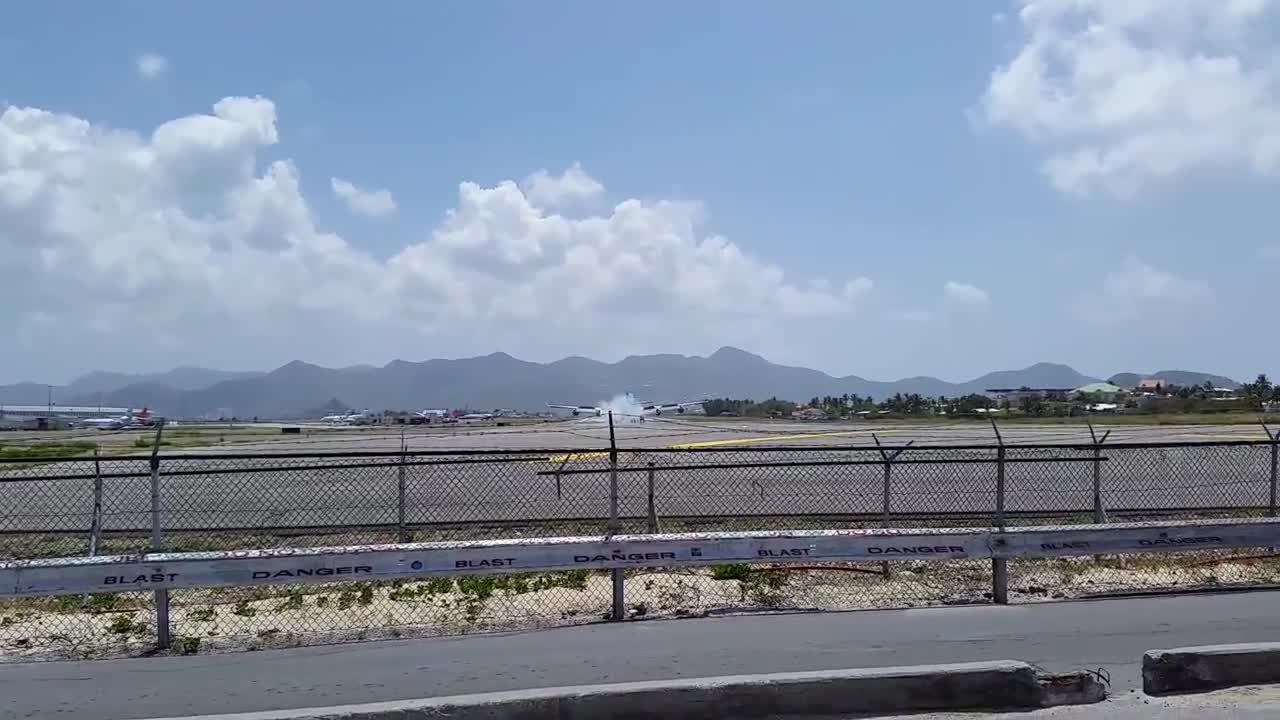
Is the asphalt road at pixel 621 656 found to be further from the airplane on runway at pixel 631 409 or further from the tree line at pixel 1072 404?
the airplane on runway at pixel 631 409

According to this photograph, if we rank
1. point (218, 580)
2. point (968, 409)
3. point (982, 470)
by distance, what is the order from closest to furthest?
point (218, 580), point (982, 470), point (968, 409)

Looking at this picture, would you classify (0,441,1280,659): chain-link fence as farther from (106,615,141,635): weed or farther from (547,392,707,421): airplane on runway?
(547,392,707,421): airplane on runway

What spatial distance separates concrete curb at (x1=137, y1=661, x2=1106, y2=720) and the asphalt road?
92 centimetres

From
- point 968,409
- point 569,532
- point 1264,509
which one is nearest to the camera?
point 569,532

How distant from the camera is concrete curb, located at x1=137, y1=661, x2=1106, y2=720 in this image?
570 cm

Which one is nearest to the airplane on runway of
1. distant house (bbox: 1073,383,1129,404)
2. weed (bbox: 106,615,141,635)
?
distant house (bbox: 1073,383,1129,404)

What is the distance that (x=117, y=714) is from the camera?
6.38 metres

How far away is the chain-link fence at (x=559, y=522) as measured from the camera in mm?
9078

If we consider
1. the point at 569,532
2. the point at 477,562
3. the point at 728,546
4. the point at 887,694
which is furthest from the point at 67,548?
the point at 887,694

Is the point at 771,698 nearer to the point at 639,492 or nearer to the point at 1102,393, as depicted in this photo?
the point at 639,492

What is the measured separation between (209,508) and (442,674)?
1127 cm

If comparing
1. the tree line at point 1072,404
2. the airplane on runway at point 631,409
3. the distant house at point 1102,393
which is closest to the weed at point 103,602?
the tree line at point 1072,404

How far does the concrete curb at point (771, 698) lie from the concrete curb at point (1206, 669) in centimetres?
37

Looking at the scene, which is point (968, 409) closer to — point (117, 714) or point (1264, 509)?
point (1264, 509)
